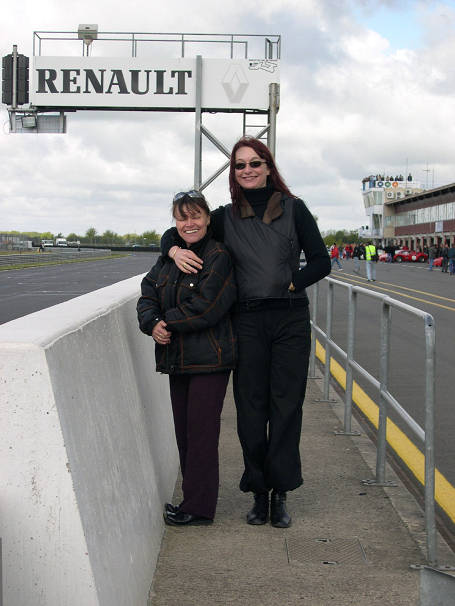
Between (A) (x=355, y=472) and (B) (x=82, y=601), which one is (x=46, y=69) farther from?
(B) (x=82, y=601)

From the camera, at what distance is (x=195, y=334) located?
12.8 ft

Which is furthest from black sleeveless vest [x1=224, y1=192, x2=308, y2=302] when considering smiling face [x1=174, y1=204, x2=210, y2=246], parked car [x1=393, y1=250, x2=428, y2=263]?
parked car [x1=393, y1=250, x2=428, y2=263]

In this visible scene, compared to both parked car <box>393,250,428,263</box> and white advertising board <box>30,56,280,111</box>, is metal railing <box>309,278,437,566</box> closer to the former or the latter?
white advertising board <box>30,56,280,111</box>

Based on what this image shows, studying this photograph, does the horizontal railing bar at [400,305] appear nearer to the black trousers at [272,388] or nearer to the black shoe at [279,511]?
the black trousers at [272,388]

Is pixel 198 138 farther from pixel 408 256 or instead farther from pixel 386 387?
pixel 408 256

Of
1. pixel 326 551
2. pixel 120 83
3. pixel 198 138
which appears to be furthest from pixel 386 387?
pixel 120 83

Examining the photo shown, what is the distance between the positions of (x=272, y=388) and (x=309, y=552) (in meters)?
0.81

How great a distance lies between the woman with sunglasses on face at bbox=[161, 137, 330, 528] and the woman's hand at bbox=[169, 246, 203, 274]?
0.49 feet

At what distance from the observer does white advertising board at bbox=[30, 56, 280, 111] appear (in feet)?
62.0

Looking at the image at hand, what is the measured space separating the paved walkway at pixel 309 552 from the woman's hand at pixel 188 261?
48.9 inches

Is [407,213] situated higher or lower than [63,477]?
higher

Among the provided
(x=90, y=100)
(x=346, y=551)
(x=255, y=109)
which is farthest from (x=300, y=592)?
(x=90, y=100)

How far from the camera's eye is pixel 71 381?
8.48 ft

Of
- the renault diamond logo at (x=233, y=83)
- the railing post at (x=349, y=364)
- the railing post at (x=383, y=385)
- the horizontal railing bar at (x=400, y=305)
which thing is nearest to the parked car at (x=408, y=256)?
the renault diamond logo at (x=233, y=83)
